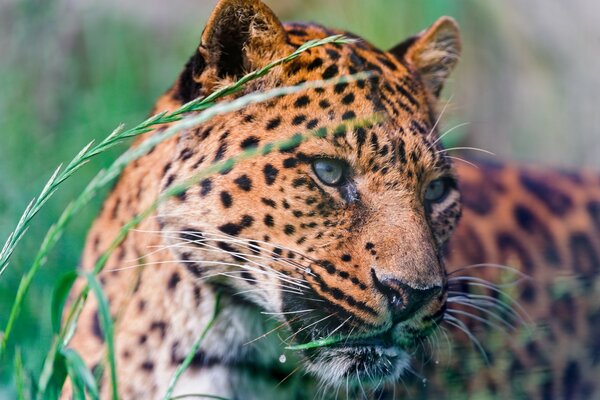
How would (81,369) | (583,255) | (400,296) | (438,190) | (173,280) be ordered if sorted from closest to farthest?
(81,369) < (400,296) < (173,280) < (438,190) < (583,255)

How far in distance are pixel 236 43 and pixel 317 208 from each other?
675 mm

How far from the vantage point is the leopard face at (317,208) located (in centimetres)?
329

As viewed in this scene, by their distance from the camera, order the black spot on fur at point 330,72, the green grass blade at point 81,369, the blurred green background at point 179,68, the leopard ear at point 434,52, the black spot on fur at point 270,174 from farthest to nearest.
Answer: the blurred green background at point 179,68 → the leopard ear at point 434,52 → the black spot on fur at point 330,72 → the black spot on fur at point 270,174 → the green grass blade at point 81,369

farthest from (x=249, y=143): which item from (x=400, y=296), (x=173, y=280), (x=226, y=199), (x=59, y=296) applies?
(x=59, y=296)

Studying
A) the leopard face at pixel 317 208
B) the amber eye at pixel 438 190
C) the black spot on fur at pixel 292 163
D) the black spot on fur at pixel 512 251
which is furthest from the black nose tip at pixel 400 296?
the black spot on fur at pixel 512 251

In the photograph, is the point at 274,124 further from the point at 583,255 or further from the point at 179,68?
the point at 179,68

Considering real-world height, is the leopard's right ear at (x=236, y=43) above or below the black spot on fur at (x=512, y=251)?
above

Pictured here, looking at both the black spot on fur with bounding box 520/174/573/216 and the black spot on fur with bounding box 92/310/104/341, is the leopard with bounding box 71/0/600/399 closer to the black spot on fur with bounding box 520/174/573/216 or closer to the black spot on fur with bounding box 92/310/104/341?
the black spot on fur with bounding box 92/310/104/341

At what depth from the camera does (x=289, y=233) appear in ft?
11.3

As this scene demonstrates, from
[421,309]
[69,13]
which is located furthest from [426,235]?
[69,13]

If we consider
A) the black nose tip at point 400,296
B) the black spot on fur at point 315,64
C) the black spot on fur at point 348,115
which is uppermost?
the black spot on fur at point 315,64

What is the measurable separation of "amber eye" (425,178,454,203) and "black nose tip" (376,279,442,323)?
65cm

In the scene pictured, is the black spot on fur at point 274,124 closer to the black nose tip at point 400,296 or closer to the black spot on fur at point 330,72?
the black spot on fur at point 330,72

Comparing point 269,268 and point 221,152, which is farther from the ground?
point 221,152
